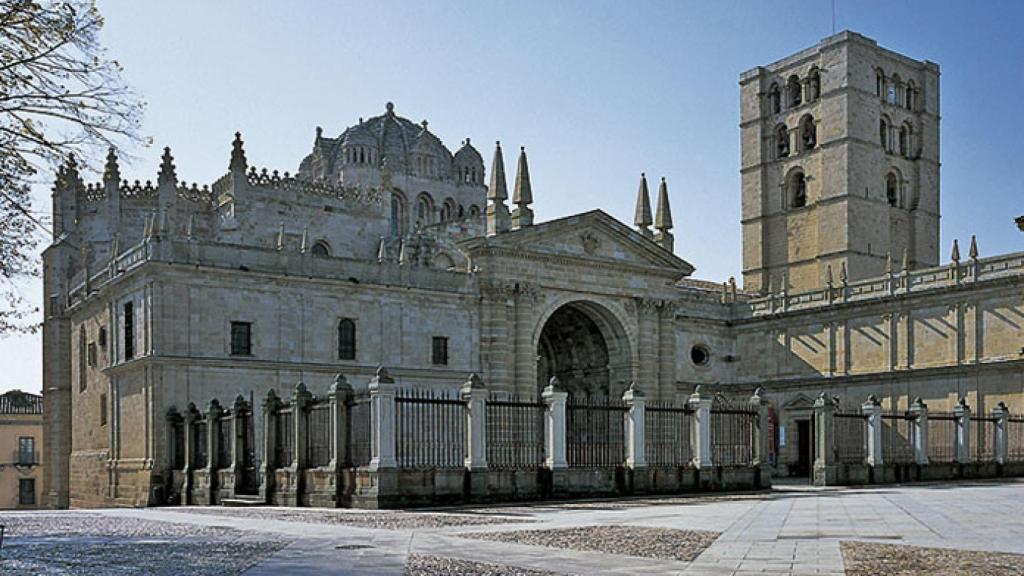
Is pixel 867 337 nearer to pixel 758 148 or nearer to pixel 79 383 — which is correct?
pixel 758 148

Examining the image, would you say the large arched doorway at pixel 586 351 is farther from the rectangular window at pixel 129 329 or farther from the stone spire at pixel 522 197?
the rectangular window at pixel 129 329

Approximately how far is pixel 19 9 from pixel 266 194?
87.5ft

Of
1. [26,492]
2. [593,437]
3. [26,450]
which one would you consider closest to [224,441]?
[593,437]

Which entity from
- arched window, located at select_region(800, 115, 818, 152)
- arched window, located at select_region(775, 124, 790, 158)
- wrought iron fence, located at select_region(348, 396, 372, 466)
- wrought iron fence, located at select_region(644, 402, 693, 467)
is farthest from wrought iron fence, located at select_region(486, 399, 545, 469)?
arched window, located at select_region(775, 124, 790, 158)

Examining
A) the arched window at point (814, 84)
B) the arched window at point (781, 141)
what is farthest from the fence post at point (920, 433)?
the arched window at point (781, 141)

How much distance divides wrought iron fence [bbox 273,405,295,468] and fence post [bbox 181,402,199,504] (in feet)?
17.8

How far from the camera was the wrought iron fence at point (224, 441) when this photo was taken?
97.5ft

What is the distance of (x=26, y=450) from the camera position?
64.9 metres

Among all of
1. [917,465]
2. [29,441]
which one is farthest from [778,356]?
[29,441]

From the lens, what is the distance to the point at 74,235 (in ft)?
140

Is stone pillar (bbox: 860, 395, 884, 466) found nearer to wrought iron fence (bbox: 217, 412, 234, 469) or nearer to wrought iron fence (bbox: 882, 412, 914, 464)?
wrought iron fence (bbox: 882, 412, 914, 464)

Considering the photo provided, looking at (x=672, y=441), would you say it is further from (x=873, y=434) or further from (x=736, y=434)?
(x=873, y=434)

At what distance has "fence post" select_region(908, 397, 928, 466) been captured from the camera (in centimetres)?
3541

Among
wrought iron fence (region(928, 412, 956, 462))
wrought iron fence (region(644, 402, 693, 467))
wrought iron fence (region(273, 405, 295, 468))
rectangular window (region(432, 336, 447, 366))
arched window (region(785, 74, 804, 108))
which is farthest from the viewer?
arched window (region(785, 74, 804, 108))
